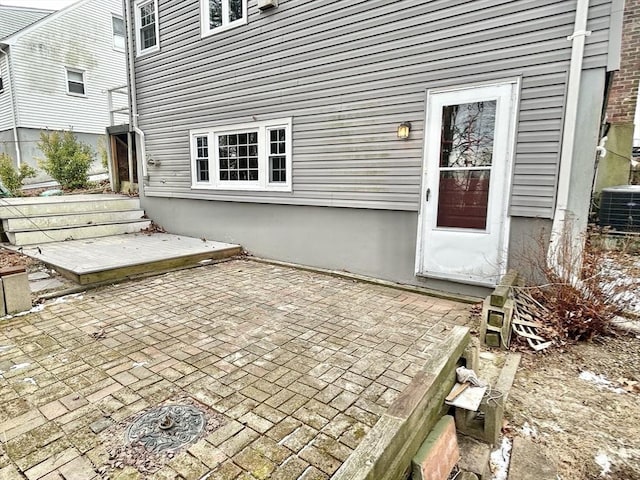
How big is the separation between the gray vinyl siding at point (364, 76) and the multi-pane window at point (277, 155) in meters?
0.29

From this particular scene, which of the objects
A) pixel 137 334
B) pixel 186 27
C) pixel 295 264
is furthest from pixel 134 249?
pixel 186 27

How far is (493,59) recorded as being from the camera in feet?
14.0

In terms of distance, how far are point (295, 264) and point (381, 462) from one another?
5.04 metres

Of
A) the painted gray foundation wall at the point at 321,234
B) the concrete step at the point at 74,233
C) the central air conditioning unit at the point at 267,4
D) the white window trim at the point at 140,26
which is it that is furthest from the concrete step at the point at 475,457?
the white window trim at the point at 140,26

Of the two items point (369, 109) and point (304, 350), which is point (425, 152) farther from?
point (304, 350)

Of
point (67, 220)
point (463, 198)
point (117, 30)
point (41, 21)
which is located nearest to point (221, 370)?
point (463, 198)

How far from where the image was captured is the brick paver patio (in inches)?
82.5

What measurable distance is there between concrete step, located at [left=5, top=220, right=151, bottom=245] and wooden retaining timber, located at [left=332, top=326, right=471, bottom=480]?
7685 mm

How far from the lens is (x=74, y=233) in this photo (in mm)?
7633

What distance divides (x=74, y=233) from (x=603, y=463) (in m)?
8.78

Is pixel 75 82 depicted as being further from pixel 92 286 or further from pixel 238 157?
pixel 92 286

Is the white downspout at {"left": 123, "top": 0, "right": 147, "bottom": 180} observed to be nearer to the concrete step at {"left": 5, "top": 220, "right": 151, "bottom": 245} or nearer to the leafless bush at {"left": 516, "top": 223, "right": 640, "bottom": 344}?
the concrete step at {"left": 5, "top": 220, "right": 151, "bottom": 245}

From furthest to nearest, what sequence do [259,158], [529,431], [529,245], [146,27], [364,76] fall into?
1. [146,27]
2. [259,158]
3. [364,76]
4. [529,245]
5. [529,431]

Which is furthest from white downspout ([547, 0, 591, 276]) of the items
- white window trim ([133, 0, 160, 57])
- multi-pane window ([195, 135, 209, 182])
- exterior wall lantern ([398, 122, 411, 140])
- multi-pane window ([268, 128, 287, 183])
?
white window trim ([133, 0, 160, 57])
